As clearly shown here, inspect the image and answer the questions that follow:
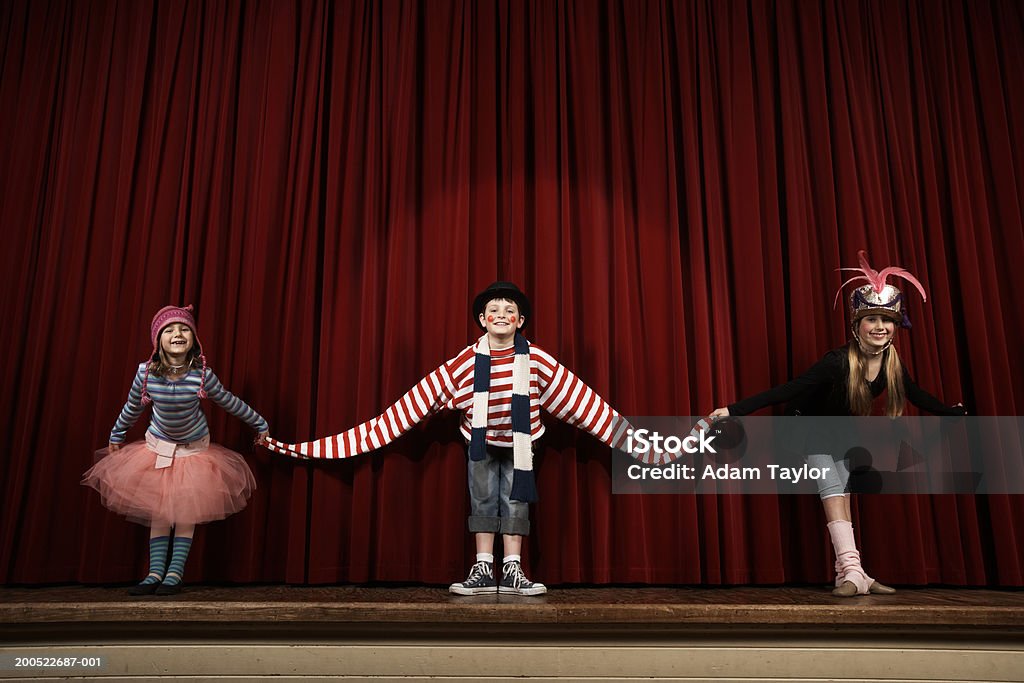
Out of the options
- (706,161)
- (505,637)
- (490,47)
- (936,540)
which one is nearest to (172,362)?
(505,637)

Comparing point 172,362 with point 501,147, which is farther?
point 501,147

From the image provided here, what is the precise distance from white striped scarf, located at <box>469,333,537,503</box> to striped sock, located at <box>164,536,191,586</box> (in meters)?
1.24

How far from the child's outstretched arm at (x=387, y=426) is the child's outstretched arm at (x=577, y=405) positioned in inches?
16.4

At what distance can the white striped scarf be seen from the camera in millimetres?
3244

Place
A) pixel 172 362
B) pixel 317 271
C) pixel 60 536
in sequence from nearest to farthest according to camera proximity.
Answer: pixel 172 362 → pixel 60 536 → pixel 317 271

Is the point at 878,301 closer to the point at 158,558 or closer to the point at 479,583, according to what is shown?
the point at 479,583

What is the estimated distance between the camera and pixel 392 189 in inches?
156

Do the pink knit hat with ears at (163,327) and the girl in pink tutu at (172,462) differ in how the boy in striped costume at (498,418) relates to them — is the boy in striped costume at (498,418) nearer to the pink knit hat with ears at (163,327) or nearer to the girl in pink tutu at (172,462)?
the girl in pink tutu at (172,462)

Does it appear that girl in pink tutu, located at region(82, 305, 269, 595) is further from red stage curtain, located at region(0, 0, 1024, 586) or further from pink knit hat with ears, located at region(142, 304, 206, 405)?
red stage curtain, located at region(0, 0, 1024, 586)

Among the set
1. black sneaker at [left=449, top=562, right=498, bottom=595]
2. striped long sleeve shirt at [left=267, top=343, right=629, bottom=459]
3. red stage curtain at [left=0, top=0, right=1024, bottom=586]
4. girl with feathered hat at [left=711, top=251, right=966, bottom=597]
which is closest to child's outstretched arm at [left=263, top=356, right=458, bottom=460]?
striped long sleeve shirt at [left=267, top=343, right=629, bottom=459]

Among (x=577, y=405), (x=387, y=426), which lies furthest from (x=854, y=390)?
(x=387, y=426)

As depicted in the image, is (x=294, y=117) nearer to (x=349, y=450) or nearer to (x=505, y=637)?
(x=349, y=450)

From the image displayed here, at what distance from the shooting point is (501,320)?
3402 millimetres

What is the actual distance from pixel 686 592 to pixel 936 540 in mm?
1265
